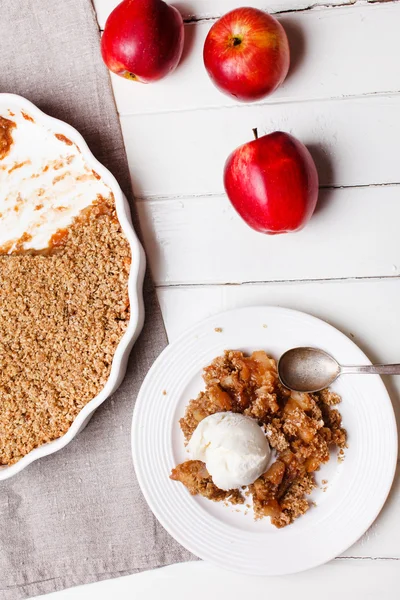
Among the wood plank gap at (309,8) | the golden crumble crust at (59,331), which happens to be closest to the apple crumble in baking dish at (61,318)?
the golden crumble crust at (59,331)

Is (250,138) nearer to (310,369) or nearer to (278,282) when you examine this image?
(278,282)

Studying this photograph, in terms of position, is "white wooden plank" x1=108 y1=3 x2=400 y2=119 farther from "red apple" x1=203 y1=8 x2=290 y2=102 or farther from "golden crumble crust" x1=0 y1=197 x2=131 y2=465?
"golden crumble crust" x1=0 y1=197 x2=131 y2=465

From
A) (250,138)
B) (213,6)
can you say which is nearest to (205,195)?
(250,138)

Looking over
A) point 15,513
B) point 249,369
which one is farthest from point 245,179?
point 15,513

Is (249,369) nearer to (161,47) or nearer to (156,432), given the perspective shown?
(156,432)

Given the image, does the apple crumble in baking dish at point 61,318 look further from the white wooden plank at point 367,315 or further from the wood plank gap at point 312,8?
the wood plank gap at point 312,8

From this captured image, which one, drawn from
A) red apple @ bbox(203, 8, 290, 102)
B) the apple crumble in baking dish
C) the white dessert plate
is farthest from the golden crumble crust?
red apple @ bbox(203, 8, 290, 102)
